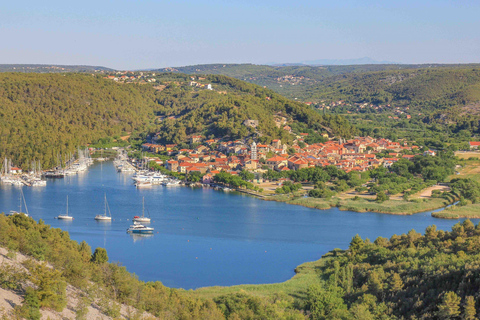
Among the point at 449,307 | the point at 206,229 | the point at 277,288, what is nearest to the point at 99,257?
the point at 277,288

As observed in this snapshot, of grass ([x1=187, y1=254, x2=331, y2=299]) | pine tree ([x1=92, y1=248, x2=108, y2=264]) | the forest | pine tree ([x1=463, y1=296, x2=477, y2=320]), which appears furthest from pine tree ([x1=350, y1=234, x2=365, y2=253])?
pine tree ([x1=92, y1=248, x2=108, y2=264])

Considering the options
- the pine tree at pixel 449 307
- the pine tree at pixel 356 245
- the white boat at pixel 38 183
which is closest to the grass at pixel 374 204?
the pine tree at pixel 356 245

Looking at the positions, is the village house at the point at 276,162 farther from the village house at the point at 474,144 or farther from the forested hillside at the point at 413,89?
the forested hillside at the point at 413,89

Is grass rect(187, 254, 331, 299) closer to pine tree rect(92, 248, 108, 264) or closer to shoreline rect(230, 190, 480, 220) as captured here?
pine tree rect(92, 248, 108, 264)

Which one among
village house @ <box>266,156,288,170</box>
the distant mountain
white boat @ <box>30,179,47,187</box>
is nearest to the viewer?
white boat @ <box>30,179,47,187</box>

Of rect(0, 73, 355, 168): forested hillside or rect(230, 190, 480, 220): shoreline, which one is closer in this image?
rect(230, 190, 480, 220): shoreline

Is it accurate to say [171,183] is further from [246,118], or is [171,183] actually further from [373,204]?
[246,118]

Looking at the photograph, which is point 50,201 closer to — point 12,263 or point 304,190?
point 304,190
